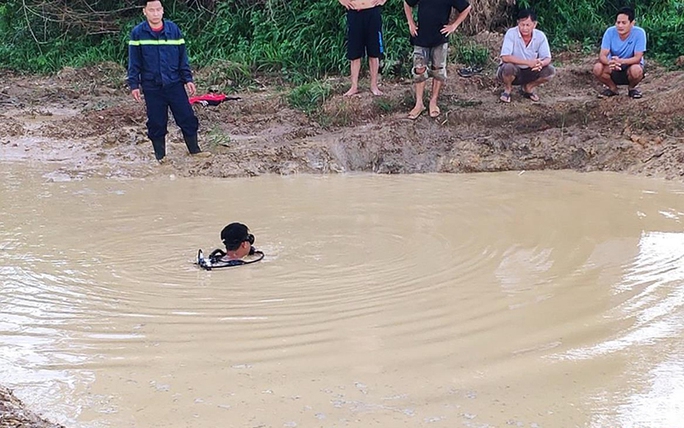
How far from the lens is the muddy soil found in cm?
775

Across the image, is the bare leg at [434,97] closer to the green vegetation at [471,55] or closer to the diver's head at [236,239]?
the green vegetation at [471,55]

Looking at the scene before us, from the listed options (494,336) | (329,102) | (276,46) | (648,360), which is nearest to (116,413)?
(494,336)

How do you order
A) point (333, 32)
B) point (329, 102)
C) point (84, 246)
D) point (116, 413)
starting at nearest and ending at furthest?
point (116, 413) → point (84, 246) → point (329, 102) → point (333, 32)

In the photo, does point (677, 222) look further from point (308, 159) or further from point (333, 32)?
point (333, 32)

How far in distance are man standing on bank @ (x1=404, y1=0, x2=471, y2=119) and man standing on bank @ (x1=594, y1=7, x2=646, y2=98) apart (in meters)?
1.62

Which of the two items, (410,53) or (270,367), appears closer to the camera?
(270,367)

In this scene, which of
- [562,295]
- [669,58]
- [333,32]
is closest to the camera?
[562,295]

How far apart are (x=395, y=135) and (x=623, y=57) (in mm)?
2665

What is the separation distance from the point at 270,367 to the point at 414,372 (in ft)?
2.12

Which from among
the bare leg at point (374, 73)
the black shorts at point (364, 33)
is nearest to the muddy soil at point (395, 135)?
the bare leg at point (374, 73)

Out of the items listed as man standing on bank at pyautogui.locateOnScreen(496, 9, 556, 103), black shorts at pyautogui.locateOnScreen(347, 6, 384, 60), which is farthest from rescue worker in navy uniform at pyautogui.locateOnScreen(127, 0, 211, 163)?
man standing on bank at pyautogui.locateOnScreen(496, 9, 556, 103)

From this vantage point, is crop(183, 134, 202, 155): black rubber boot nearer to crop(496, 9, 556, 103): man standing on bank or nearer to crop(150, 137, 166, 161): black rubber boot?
crop(150, 137, 166, 161): black rubber boot

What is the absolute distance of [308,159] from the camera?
26.0 ft

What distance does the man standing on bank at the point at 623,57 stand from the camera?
840 centimetres
